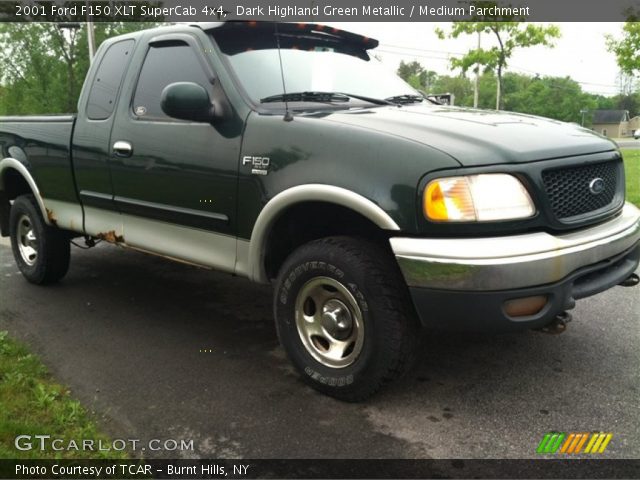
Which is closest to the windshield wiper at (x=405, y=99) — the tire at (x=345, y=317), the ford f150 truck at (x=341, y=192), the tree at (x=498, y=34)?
the ford f150 truck at (x=341, y=192)

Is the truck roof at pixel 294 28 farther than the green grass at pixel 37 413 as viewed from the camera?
Yes

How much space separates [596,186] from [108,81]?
3399mm

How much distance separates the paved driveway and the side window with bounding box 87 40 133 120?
1.54 meters

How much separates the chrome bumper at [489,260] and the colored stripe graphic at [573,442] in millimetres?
710

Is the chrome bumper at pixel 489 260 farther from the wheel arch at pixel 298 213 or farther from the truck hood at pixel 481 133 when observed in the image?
the truck hood at pixel 481 133

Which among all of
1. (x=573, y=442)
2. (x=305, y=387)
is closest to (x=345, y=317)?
(x=305, y=387)

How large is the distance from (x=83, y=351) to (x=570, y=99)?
298 feet

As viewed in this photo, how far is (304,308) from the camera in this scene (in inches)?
121

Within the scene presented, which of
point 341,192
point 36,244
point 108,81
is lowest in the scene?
point 36,244

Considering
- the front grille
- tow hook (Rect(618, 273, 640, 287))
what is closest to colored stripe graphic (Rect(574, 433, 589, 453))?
tow hook (Rect(618, 273, 640, 287))

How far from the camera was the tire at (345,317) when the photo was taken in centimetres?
270

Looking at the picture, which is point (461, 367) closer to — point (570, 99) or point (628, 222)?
point (628, 222)

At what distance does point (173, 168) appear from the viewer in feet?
11.6

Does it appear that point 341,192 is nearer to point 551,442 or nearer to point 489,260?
point 489,260
